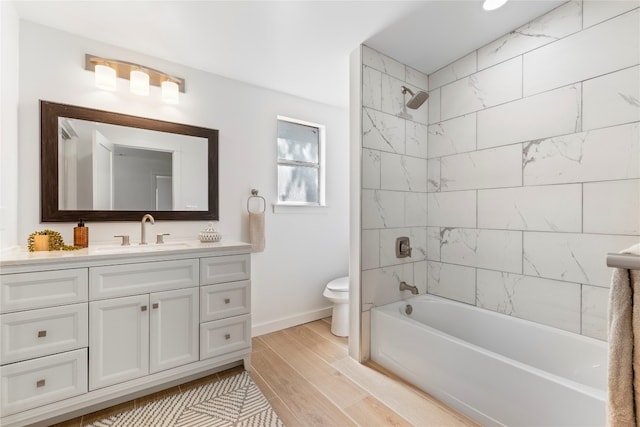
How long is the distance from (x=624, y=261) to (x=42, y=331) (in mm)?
2224

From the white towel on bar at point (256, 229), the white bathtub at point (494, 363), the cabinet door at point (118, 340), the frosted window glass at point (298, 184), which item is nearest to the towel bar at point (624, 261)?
the white bathtub at point (494, 363)

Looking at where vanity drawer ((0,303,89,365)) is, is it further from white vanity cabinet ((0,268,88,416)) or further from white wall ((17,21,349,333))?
white wall ((17,21,349,333))

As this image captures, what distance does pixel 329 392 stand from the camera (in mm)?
1715

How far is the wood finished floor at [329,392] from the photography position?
58.5 inches

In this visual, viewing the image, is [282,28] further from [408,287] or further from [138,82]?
[408,287]

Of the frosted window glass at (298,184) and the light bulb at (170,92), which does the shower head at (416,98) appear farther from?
the light bulb at (170,92)

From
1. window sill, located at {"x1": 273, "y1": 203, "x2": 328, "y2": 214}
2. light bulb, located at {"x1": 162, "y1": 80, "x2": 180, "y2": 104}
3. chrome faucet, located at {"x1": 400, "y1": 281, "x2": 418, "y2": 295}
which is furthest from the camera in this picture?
window sill, located at {"x1": 273, "y1": 203, "x2": 328, "y2": 214}

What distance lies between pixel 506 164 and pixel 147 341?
2624 millimetres

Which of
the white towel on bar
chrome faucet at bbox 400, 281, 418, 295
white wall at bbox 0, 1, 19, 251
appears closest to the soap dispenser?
white wall at bbox 0, 1, 19, 251

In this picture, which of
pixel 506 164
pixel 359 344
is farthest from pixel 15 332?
pixel 506 164

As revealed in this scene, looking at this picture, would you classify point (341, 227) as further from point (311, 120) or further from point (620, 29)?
point (620, 29)

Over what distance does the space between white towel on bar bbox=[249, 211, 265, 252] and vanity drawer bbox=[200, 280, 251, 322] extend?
52 centimetres

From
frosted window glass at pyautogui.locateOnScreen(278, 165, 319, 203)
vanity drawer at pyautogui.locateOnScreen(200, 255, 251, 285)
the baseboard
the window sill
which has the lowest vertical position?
the baseboard

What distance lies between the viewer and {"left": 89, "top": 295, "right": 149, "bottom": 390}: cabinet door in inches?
58.4
